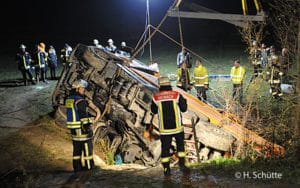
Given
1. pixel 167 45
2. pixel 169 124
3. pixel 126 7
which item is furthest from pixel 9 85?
pixel 126 7

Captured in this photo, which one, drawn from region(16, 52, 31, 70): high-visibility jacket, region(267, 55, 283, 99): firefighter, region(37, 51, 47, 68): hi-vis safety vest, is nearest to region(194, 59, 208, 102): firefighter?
region(267, 55, 283, 99): firefighter

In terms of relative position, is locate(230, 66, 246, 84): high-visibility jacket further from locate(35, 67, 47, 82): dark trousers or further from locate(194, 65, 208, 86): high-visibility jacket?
locate(35, 67, 47, 82): dark trousers

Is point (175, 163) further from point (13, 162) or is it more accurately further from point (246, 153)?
point (13, 162)

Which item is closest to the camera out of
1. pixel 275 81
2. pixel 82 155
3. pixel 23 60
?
pixel 82 155

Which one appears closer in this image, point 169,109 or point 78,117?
point 169,109

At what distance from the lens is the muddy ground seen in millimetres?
5180

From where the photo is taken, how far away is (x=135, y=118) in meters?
7.77

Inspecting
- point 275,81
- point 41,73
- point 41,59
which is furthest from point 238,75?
point 41,73

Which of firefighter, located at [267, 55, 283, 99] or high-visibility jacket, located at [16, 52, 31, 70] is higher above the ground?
high-visibility jacket, located at [16, 52, 31, 70]

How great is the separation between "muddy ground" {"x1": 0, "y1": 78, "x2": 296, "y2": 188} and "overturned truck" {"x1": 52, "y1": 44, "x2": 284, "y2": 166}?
0.68 metres

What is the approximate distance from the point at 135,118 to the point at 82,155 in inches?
67.5

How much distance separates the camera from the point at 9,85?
1359 cm

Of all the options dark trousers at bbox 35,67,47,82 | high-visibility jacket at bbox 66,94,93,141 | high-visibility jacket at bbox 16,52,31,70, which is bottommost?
high-visibility jacket at bbox 66,94,93,141

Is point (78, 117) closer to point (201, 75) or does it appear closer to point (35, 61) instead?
point (201, 75)
